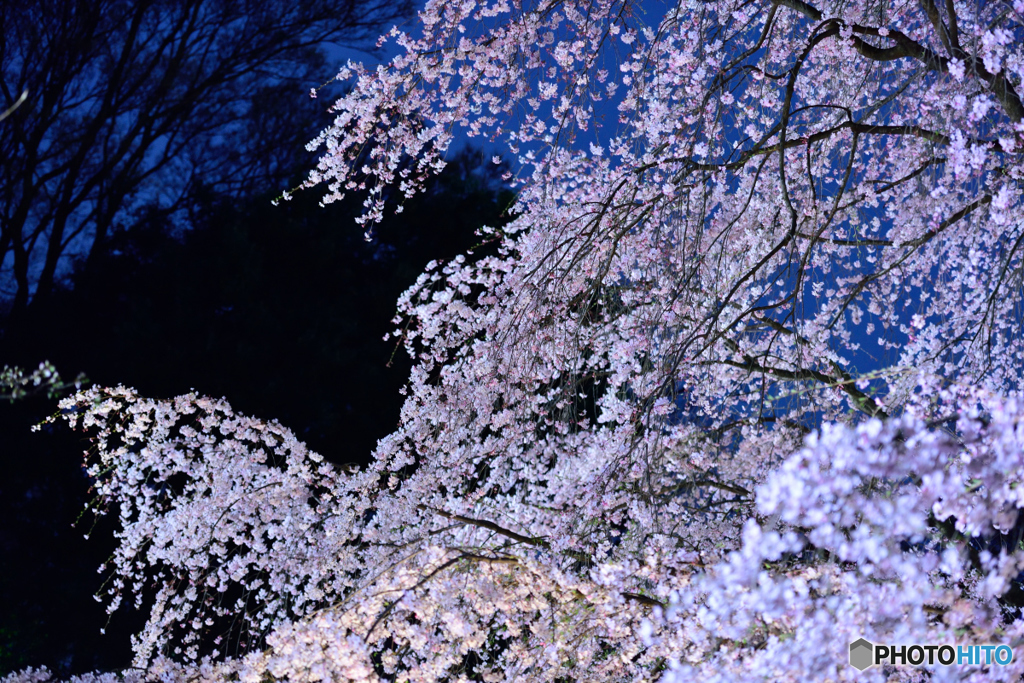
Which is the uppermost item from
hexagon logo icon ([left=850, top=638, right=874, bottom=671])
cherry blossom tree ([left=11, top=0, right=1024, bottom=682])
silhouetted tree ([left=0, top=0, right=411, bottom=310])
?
silhouetted tree ([left=0, top=0, right=411, bottom=310])

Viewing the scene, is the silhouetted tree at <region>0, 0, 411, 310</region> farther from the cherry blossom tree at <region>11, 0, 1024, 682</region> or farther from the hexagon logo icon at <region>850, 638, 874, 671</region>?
the hexagon logo icon at <region>850, 638, 874, 671</region>

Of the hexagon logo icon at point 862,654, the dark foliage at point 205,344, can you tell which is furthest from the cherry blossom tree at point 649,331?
the dark foliage at point 205,344

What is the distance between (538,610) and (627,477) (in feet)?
3.00

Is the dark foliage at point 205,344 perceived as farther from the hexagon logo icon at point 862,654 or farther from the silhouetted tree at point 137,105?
the hexagon logo icon at point 862,654

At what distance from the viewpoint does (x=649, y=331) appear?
4.20m

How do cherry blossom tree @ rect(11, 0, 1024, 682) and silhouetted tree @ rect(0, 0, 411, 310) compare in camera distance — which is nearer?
cherry blossom tree @ rect(11, 0, 1024, 682)

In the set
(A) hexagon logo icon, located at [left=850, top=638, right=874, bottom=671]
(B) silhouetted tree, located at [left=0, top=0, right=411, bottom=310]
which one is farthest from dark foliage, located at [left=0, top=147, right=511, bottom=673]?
(A) hexagon logo icon, located at [left=850, top=638, right=874, bottom=671]

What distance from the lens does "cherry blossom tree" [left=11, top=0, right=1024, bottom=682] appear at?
4125mm

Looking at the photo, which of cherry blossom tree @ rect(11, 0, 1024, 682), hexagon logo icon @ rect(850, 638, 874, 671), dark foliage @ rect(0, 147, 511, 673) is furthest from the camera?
dark foliage @ rect(0, 147, 511, 673)

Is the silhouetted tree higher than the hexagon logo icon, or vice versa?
the silhouetted tree

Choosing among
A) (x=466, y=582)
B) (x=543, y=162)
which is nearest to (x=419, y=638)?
(x=466, y=582)

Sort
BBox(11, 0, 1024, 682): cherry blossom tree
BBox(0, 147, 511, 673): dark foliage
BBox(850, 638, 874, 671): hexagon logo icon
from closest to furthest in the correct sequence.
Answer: BBox(850, 638, 874, 671): hexagon logo icon → BBox(11, 0, 1024, 682): cherry blossom tree → BBox(0, 147, 511, 673): dark foliage

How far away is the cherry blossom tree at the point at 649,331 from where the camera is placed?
13.5 ft

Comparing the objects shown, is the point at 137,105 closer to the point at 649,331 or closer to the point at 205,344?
the point at 205,344
